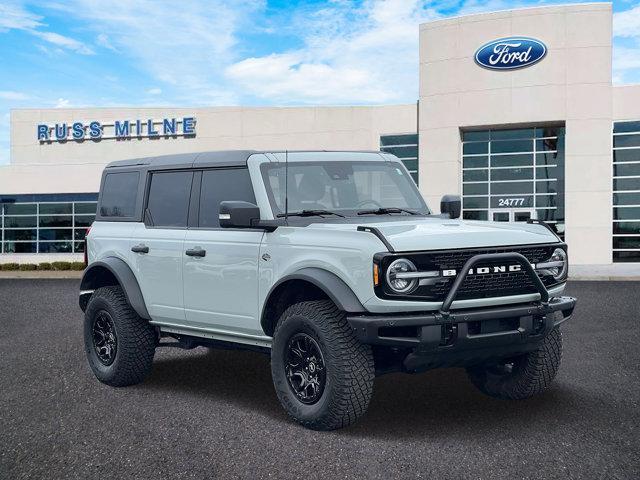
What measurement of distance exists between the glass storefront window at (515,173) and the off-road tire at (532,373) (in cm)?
3159

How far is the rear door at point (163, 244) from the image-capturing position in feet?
25.0

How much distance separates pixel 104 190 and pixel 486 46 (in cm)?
3156

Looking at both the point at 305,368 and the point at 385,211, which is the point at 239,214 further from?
the point at 385,211

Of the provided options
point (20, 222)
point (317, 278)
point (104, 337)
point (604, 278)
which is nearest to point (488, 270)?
point (317, 278)

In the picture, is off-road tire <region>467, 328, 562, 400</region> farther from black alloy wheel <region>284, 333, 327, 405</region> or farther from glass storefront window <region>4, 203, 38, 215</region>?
glass storefront window <region>4, 203, 38, 215</region>

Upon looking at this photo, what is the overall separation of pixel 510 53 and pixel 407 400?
32.7 m

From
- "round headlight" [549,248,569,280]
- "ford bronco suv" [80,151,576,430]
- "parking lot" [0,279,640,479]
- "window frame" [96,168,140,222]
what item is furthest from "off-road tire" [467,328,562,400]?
"window frame" [96,168,140,222]

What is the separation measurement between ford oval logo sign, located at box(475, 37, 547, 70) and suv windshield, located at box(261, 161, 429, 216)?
31.4 metres

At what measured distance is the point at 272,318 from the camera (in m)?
6.82

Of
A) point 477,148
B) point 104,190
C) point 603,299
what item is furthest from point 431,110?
point 104,190

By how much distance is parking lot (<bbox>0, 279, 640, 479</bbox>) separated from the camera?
530 cm

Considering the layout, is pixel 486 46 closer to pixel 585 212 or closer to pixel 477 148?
pixel 477 148

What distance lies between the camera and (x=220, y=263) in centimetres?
712

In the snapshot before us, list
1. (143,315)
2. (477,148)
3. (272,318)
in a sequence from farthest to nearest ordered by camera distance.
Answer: (477,148) < (143,315) < (272,318)
